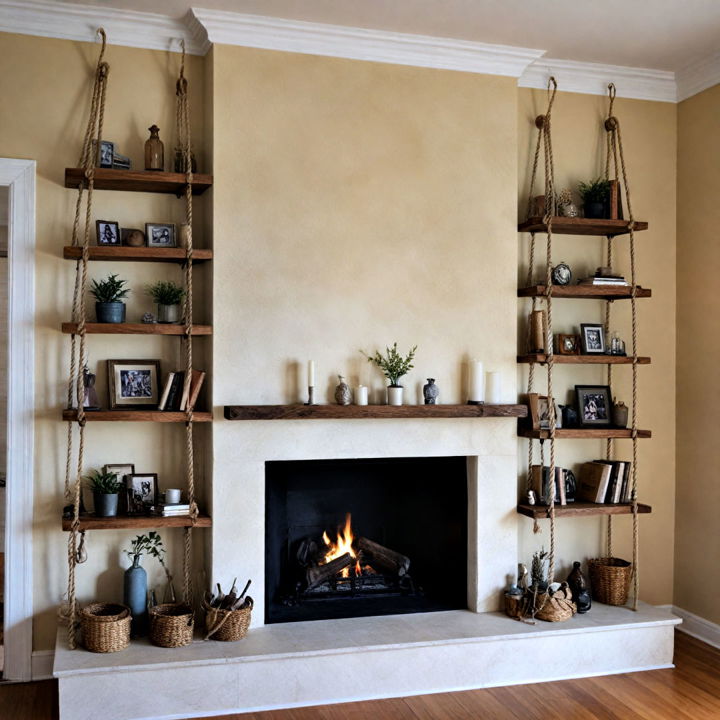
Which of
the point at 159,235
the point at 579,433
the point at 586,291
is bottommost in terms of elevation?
the point at 579,433

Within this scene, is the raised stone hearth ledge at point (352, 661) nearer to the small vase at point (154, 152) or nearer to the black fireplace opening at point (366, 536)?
the black fireplace opening at point (366, 536)

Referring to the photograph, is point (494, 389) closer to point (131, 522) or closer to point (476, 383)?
point (476, 383)

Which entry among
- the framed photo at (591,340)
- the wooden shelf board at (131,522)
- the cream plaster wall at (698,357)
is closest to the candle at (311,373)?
the wooden shelf board at (131,522)

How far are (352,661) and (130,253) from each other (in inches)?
79.4

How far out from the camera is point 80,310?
12.1 ft

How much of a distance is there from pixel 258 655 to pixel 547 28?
122 inches

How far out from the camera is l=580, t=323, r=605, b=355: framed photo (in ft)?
14.0

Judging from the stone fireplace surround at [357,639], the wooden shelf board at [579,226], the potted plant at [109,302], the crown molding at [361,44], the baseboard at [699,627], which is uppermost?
the crown molding at [361,44]

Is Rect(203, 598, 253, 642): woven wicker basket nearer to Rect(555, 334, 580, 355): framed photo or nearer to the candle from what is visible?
the candle

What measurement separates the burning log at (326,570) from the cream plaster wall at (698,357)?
1.85 m

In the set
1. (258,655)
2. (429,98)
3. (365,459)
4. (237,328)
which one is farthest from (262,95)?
(258,655)

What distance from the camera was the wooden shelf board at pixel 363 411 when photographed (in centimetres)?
364

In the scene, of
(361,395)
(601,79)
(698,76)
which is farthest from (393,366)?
(698,76)

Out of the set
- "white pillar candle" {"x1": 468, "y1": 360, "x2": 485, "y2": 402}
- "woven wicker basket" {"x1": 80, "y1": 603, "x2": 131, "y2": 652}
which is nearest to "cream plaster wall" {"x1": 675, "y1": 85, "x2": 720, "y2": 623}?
"white pillar candle" {"x1": 468, "y1": 360, "x2": 485, "y2": 402}
